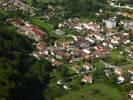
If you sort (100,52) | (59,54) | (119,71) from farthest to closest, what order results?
1. (100,52)
2. (59,54)
3. (119,71)

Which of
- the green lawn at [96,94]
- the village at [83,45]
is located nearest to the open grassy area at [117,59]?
the village at [83,45]

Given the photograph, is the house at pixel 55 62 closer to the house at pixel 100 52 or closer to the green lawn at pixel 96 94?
the house at pixel 100 52

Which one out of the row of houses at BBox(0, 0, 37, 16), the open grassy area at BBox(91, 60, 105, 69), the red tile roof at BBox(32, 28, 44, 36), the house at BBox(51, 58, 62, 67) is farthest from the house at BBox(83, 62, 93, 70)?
the row of houses at BBox(0, 0, 37, 16)

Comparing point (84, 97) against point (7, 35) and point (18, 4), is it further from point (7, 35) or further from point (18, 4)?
point (18, 4)

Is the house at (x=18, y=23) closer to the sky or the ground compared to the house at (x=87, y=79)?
closer to the sky

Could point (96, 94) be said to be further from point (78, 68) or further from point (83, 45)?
point (83, 45)

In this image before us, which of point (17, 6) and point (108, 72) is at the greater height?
point (17, 6)

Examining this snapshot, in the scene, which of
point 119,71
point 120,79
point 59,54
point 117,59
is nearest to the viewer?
point 120,79

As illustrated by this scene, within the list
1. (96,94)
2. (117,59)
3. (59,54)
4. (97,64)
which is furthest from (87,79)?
(59,54)
